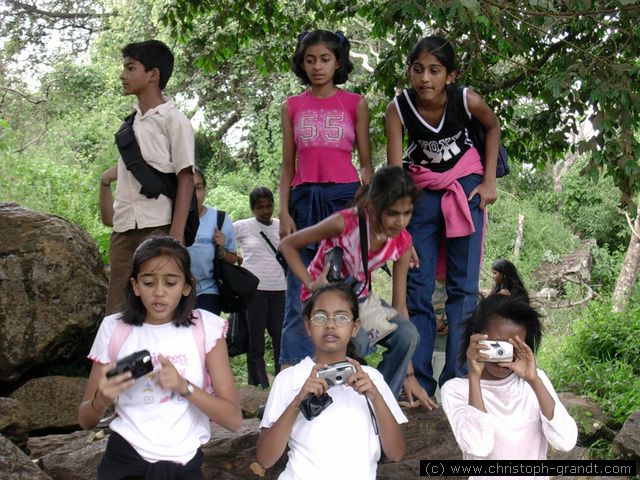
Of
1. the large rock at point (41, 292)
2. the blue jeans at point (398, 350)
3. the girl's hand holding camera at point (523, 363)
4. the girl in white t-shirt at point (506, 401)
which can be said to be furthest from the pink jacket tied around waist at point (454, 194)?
the large rock at point (41, 292)

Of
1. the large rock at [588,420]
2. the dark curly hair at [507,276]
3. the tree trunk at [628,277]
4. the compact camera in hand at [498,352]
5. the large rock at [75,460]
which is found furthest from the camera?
the tree trunk at [628,277]

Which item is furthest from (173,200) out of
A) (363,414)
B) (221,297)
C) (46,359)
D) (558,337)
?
(558,337)

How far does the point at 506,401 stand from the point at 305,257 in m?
1.49

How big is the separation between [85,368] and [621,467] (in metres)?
3.99

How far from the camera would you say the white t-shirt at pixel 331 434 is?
9.64 feet

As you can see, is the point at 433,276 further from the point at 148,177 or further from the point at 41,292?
Answer: the point at 41,292

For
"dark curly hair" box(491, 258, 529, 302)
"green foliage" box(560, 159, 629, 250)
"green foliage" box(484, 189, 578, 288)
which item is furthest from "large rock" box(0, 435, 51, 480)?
"green foliage" box(560, 159, 629, 250)

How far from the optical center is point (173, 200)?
166 inches

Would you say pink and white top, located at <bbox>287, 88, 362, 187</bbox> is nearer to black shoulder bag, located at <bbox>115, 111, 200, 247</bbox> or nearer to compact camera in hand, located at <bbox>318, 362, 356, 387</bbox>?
black shoulder bag, located at <bbox>115, 111, 200, 247</bbox>

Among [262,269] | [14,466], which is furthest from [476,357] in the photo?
[262,269]

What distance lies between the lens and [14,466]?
137 inches

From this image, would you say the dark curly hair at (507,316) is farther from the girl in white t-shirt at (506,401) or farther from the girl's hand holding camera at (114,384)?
the girl's hand holding camera at (114,384)

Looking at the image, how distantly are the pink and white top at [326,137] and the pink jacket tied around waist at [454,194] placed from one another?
0.39 metres

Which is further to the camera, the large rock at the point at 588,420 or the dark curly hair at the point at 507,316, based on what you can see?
the large rock at the point at 588,420
